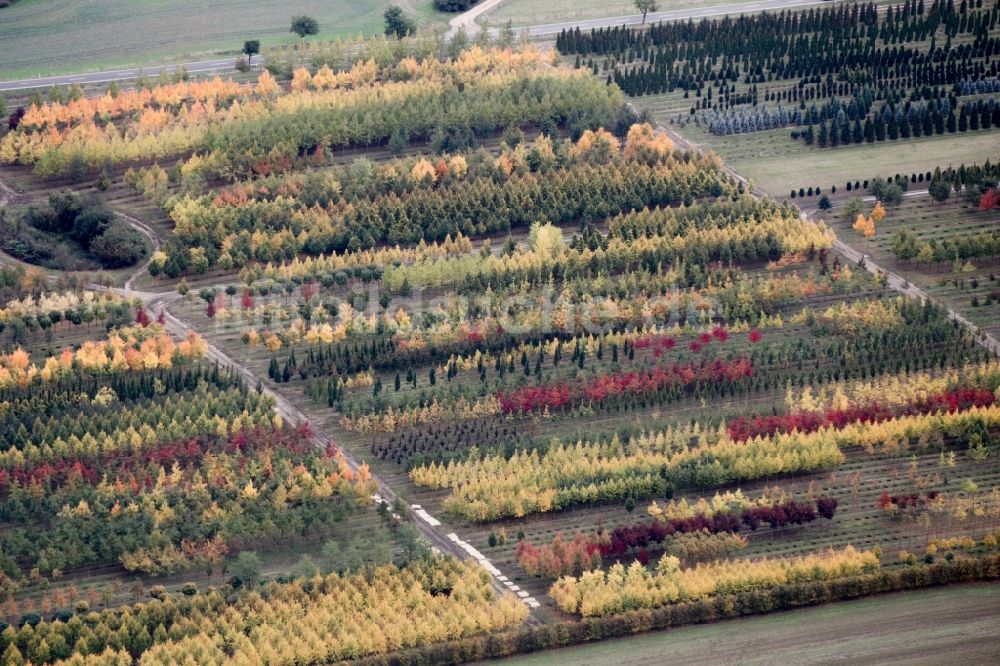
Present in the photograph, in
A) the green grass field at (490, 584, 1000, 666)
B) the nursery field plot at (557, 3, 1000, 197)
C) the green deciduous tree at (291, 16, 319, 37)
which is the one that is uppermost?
the green deciduous tree at (291, 16, 319, 37)

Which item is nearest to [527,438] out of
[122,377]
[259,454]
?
[259,454]

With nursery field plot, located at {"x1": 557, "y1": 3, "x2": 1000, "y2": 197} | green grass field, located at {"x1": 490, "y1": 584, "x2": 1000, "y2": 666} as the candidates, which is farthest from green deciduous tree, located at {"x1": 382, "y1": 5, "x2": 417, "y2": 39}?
green grass field, located at {"x1": 490, "y1": 584, "x2": 1000, "y2": 666}

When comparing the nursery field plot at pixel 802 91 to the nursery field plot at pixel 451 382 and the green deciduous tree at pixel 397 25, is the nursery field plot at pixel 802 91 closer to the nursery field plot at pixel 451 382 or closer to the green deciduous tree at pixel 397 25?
the nursery field plot at pixel 451 382

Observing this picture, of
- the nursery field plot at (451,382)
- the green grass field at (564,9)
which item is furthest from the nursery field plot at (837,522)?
the green grass field at (564,9)

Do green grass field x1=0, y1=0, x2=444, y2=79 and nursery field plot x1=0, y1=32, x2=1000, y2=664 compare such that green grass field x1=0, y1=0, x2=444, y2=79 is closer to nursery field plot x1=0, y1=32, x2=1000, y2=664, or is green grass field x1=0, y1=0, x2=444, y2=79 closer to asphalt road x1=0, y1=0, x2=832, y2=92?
asphalt road x1=0, y1=0, x2=832, y2=92

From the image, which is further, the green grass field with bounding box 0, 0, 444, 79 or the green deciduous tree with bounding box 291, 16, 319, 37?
the green deciduous tree with bounding box 291, 16, 319, 37

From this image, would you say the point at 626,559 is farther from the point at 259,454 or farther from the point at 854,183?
the point at 854,183
